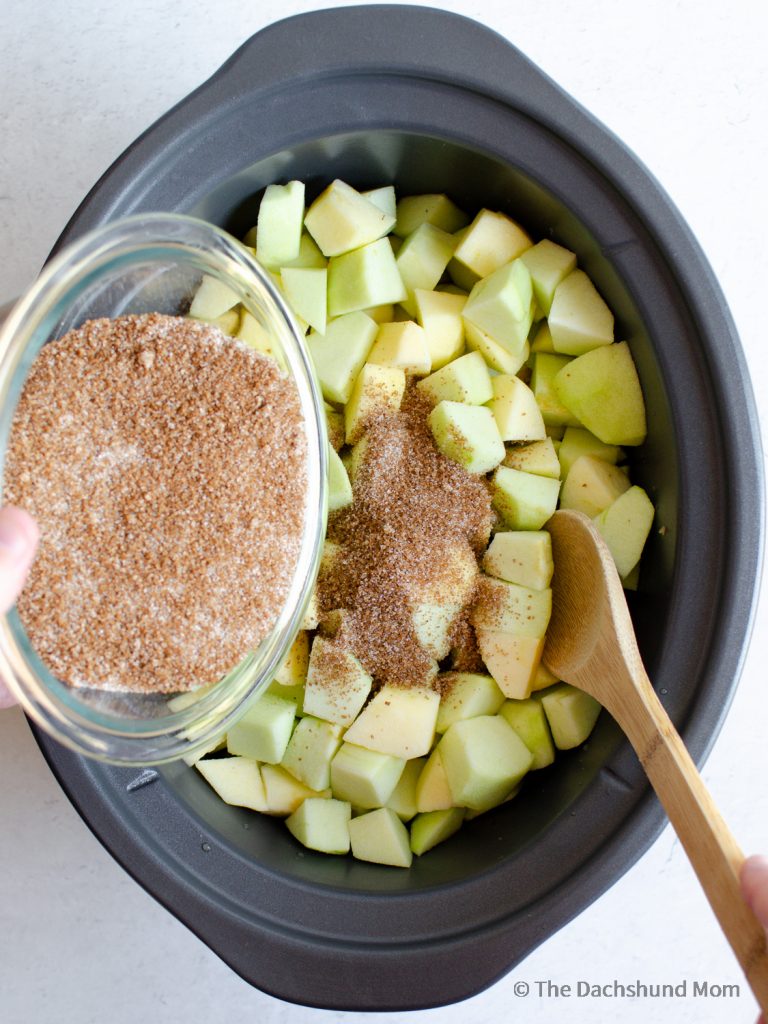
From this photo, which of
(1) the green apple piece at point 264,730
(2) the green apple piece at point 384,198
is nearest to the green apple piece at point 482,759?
(1) the green apple piece at point 264,730

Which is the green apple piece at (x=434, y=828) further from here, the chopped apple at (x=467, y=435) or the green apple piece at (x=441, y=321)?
the green apple piece at (x=441, y=321)

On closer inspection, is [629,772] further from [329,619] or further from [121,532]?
[121,532]

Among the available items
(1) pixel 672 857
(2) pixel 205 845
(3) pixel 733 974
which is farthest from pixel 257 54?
(3) pixel 733 974

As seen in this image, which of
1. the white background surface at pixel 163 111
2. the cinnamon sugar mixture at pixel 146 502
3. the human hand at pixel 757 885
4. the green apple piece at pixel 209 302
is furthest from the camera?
the white background surface at pixel 163 111

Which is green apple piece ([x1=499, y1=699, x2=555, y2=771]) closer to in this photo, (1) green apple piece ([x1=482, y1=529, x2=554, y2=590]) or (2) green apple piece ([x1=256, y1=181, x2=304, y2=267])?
(1) green apple piece ([x1=482, y1=529, x2=554, y2=590])

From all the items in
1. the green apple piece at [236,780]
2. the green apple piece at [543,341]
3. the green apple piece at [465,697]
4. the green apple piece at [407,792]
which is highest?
the green apple piece at [543,341]

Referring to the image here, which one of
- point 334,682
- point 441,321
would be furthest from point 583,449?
point 334,682

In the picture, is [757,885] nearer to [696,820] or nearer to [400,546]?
[696,820]
